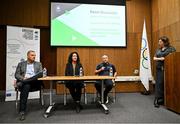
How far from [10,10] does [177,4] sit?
14.9 ft

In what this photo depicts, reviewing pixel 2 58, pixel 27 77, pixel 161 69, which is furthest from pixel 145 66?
pixel 2 58

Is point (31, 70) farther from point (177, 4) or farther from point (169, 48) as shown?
point (177, 4)

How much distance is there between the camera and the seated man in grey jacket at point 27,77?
132 inches

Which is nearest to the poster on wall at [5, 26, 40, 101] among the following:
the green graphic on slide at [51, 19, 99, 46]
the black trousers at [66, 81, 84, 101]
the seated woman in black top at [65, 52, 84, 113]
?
the green graphic on slide at [51, 19, 99, 46]

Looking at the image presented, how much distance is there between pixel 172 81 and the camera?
11.5 feet

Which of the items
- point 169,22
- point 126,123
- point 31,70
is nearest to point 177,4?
point 169,22

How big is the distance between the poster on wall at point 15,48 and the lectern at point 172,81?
3.03 meters

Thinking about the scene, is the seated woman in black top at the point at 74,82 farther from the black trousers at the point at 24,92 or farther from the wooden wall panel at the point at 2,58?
the wooden wall panel at the point at 2,58

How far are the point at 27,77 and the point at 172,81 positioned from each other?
2.71 m

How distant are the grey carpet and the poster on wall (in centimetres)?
53

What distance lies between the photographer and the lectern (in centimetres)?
335

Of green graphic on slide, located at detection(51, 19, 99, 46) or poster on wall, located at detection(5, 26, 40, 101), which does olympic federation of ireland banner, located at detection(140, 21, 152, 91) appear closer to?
green graphic on slide, located at detection(51, 19, 99, 46)

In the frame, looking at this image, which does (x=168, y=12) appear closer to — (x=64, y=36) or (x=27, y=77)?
(x=64, y=36)

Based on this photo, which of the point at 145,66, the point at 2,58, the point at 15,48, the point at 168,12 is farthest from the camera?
the point at 2,58
